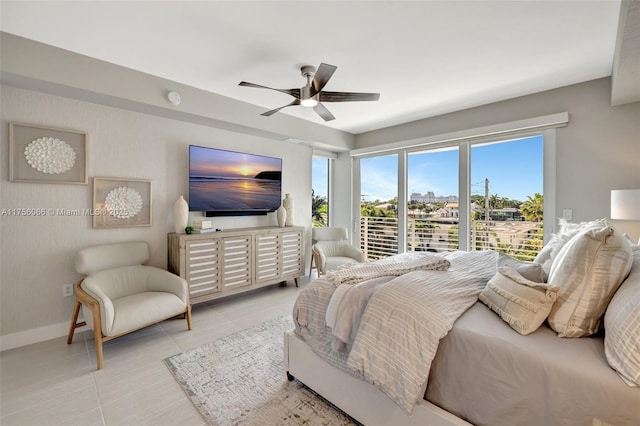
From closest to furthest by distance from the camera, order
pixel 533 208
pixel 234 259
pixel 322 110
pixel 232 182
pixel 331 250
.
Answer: pixel 322 110 → pixel 533 208 → pixel 234 259 → pixel 232 182 → pixel 331 250

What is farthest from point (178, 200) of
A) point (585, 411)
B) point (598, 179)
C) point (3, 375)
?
point (598, 179)

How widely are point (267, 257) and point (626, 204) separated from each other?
11.9ft

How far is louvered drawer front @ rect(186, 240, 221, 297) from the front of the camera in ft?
10.2

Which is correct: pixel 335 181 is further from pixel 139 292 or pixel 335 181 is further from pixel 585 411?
pixel 585 411

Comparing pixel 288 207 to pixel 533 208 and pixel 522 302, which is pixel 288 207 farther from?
pixel 522 302

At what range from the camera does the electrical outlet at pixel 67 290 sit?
8.74 ft

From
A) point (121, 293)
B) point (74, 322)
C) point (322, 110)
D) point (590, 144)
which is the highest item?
point (322, 110)

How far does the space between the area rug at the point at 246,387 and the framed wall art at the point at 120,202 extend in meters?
1.56

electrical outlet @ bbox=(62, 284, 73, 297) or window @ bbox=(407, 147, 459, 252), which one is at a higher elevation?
window @ bbox=(407, 147, 459, 252)

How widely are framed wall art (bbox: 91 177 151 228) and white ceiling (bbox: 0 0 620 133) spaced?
1.16m

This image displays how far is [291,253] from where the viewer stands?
163 inches

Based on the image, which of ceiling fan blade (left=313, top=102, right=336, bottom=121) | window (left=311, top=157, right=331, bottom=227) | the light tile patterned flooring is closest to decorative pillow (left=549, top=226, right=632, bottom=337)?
the light tile patterned flooring

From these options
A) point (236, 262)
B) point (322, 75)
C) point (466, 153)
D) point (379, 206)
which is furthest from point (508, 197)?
point (236, 262)

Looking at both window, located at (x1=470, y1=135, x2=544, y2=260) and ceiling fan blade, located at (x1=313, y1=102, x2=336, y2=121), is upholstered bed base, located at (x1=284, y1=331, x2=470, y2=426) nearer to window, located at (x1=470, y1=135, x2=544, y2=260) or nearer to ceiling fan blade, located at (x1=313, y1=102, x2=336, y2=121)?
ceiling fan blade, located at (x1=313, y1=102, x2=336, y2=121)
